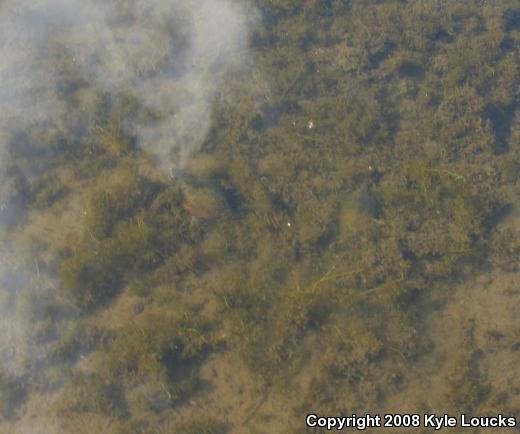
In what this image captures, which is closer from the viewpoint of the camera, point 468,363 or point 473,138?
point 468,363

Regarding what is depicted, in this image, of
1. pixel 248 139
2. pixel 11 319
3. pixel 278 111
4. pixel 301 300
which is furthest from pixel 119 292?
pixel 278 111

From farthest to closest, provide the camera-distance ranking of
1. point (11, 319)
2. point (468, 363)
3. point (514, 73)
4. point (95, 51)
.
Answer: point (95, 51), point (514, 73), point (11, 319), point (468, 363)

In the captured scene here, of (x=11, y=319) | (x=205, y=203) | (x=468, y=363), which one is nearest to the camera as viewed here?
(x=468, y=363)

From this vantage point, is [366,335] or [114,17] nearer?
[366,335]

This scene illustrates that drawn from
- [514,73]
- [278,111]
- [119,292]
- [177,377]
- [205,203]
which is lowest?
[177,377]

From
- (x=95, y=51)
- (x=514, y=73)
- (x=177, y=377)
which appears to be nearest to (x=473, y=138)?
(x=514, y=73)

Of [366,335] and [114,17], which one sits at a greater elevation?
[114,17]

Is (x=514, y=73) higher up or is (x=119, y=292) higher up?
(x=514, y=73)

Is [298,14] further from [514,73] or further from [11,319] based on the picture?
[11,319]

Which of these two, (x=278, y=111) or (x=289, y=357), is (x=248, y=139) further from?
(x=289, y=357)
